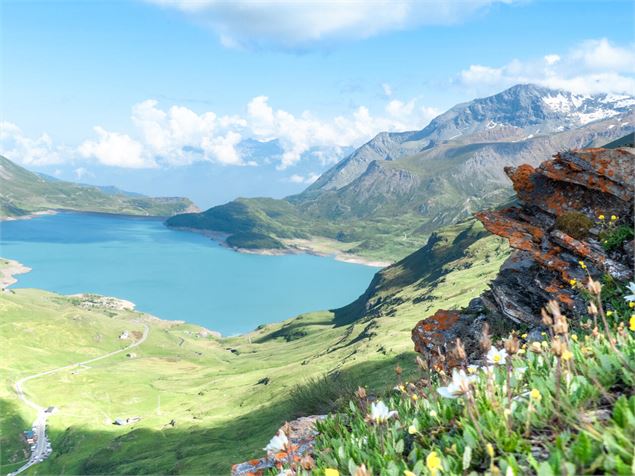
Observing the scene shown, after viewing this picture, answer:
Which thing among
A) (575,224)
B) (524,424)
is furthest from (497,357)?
(575,224)

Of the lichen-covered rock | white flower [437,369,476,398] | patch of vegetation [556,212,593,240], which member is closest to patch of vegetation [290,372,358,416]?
the lichen-covered rock

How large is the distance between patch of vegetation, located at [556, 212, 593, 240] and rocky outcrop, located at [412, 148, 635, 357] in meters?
0.13

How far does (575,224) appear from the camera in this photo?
19422 millimetres

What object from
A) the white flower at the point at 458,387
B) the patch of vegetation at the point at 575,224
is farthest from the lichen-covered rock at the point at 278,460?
the patch of vegetation at the point at 575,224

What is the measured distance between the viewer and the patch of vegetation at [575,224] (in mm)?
18938

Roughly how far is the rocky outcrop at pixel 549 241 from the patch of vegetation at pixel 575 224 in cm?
13

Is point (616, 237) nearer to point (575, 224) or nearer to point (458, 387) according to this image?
point (575, 224)

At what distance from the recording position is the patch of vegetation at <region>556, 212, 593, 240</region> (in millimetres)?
18938

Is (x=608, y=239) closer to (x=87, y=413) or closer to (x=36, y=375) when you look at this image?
(x=87, y=413)

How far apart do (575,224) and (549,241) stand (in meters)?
1.27

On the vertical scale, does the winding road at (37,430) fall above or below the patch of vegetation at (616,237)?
below

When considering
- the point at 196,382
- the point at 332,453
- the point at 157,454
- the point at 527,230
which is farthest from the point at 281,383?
the point at 332,453

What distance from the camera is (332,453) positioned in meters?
6.61

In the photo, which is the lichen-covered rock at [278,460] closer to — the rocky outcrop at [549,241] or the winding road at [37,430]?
the rocky outcrop at [549,241]
